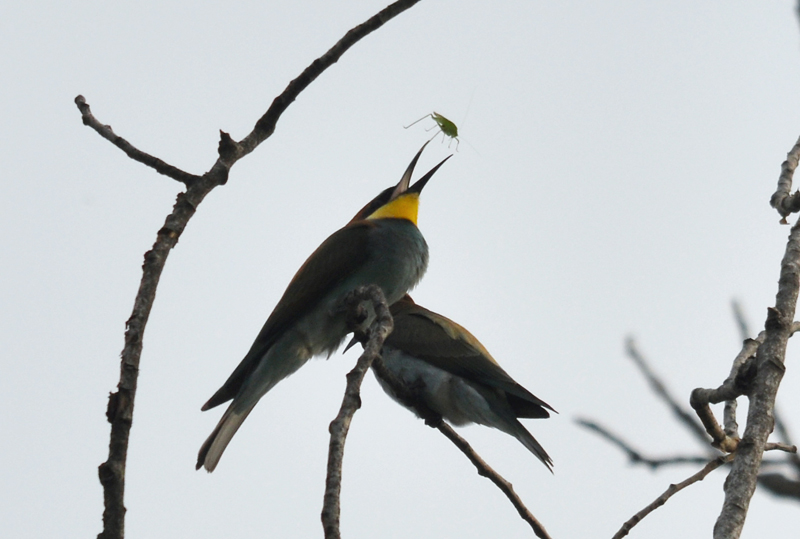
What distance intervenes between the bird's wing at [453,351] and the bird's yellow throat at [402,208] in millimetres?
598

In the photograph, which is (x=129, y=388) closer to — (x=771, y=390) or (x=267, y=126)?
(x=267, y=126)

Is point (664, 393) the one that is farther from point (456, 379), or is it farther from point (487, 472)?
point (456, 379)

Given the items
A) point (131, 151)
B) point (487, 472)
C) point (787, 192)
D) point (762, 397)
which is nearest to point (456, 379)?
point (487, 472)

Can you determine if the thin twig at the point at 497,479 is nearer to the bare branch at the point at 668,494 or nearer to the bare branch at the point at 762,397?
the bare branch at the point at 668,494

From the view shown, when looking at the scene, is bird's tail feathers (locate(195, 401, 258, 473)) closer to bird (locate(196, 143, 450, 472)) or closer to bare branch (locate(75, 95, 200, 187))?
bird (locate(196, 143, 450, 472))

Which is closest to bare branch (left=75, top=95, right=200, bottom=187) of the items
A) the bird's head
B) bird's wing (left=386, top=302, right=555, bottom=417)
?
bird's wing (left=386, top=302, right=555, bottom=417)

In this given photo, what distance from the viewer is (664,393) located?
219cm

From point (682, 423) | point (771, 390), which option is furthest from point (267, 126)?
point (771, 390)

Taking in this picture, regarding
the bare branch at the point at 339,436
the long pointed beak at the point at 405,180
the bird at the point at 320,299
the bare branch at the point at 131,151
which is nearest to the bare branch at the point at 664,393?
the bare branch at the point at 339,436

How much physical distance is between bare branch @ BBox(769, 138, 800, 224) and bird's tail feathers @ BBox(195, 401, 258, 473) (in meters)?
2.45

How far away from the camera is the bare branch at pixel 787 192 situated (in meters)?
2.64

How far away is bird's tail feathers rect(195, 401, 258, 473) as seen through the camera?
Result: 12.8 feet

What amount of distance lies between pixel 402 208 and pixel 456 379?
120 centimetres

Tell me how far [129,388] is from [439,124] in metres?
3.53
